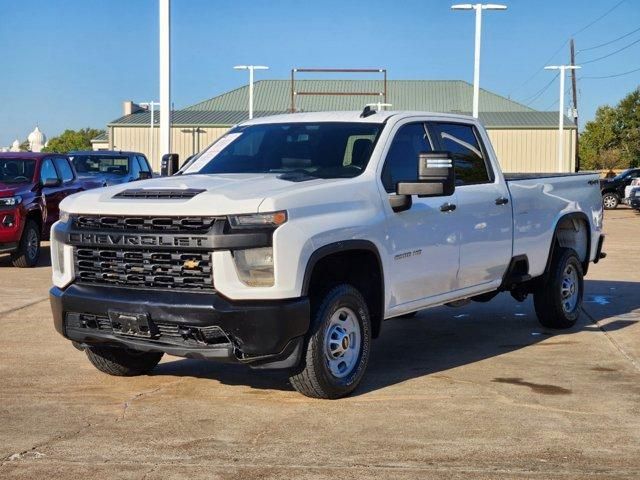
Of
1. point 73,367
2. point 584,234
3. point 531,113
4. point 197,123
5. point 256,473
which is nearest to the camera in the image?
point 256,473

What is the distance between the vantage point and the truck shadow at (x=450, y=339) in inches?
301

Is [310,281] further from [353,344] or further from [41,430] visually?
[41,430]

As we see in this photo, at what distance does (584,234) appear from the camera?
10438 mm

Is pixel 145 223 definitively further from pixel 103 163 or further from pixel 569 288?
pixel 103 163

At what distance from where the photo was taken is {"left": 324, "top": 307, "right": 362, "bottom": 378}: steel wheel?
21.9ft

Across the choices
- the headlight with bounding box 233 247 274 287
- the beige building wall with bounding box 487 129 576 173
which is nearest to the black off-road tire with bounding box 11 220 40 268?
the headlight with bounding box 233 247 274 287

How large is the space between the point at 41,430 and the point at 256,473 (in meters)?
1.56

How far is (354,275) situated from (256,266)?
3.66 ft

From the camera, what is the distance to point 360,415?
21.0 feet

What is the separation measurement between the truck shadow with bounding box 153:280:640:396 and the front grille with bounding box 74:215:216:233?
155cm

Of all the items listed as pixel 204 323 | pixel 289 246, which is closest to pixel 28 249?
pixel 204 323

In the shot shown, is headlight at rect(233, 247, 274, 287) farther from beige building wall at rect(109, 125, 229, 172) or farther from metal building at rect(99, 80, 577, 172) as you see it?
beige building wall at rect(109, 125, 229, 172)

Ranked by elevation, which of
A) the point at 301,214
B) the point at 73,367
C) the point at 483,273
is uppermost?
the point at 301,214

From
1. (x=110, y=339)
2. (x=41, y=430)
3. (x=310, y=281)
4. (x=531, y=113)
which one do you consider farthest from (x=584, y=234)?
(x=531, y=113)
